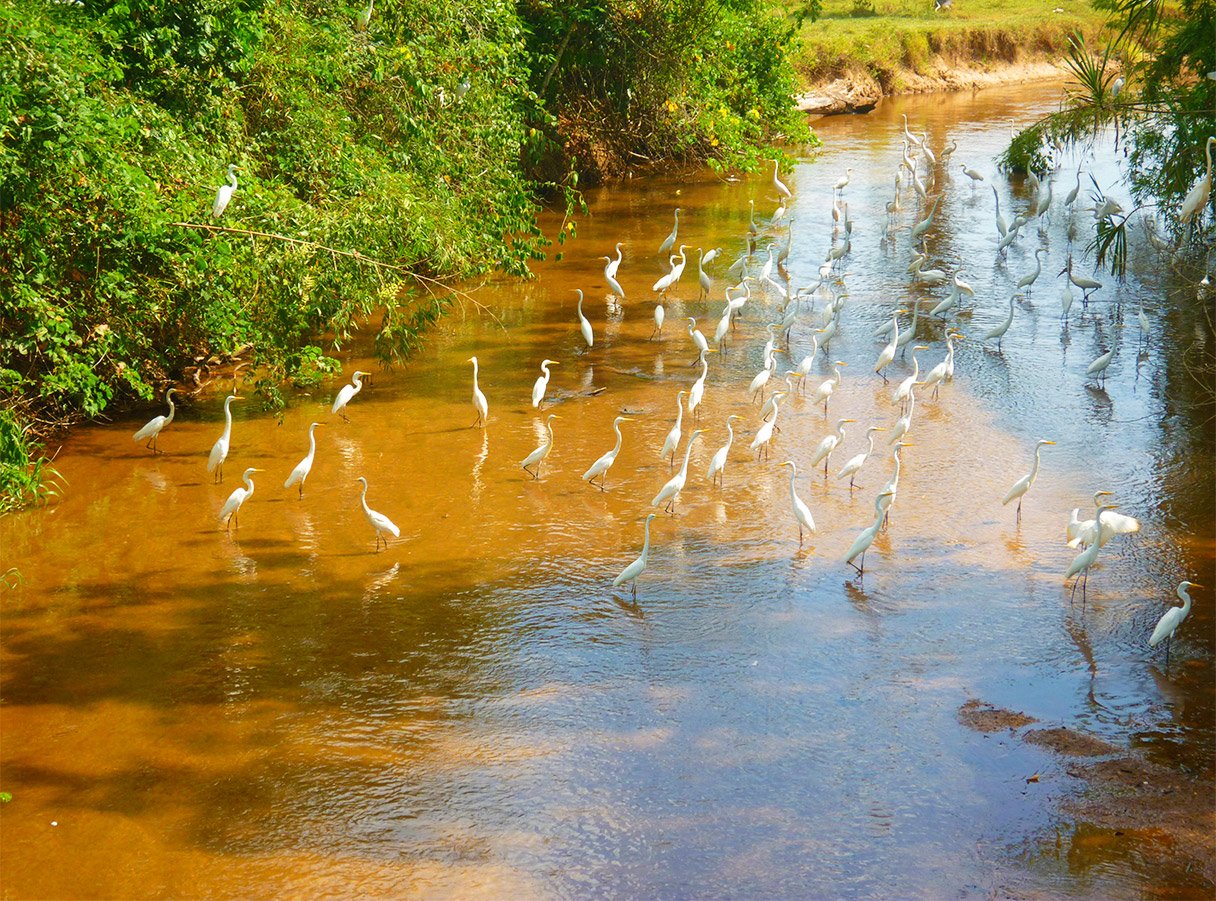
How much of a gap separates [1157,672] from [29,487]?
300 inches

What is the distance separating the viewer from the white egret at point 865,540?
7559mm

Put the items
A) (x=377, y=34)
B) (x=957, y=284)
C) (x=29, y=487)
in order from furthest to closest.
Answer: (x=957, y=284), (x=377, y=34), (x=29, y=487)

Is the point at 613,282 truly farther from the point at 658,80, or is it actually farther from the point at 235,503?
the point at 658,80

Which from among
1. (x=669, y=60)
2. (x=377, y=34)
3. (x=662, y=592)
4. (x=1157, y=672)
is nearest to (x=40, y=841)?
(x=662, y=592)

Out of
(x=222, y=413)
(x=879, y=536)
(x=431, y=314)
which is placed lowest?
(x=879, y=536)

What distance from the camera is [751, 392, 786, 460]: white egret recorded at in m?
9.43

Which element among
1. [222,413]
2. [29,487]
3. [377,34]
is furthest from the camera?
[377,34]

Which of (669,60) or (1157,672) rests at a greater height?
(669,60)

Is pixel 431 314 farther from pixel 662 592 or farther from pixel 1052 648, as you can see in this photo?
pixel 1052 648

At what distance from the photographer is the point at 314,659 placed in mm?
6910

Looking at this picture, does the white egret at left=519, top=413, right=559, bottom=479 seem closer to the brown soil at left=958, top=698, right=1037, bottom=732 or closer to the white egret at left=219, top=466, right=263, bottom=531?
the white egret at left=219, top=466, right=263, bottom=531

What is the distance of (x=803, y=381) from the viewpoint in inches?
440

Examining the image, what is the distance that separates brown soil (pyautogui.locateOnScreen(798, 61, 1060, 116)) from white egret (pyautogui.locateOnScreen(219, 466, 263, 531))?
21.2 meters

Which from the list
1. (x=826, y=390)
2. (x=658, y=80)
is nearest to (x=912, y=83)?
(x=658, y=80)
